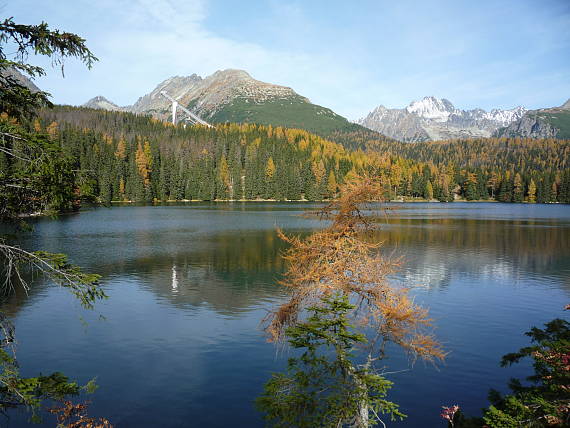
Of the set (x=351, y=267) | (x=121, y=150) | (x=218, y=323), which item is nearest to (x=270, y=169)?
(x=121, y=150)

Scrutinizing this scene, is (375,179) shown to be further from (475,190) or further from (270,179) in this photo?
(475,190)

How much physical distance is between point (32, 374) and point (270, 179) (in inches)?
6001

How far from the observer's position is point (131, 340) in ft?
66.2

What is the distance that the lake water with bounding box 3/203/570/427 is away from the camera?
A: 1483 cm

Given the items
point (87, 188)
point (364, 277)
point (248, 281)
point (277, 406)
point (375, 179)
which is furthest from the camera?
point (248, 281)

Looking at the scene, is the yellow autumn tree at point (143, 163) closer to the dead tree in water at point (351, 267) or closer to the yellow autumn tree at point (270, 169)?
the yellow autumn tree at point (270, 169)

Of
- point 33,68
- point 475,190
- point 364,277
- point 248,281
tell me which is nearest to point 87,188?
point 33,68

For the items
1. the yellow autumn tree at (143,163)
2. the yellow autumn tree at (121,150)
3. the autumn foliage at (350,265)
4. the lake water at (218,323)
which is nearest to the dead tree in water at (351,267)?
the autumn foliage at (350,265)

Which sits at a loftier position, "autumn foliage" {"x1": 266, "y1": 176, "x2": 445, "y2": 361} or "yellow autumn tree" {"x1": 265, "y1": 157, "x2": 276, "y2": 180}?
"yellow autumn tree" {"x1": 265, "y1": 157, "x2": 276, "y2": 180}

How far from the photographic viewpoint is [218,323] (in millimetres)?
22609

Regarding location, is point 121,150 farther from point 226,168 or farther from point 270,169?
point 270,169

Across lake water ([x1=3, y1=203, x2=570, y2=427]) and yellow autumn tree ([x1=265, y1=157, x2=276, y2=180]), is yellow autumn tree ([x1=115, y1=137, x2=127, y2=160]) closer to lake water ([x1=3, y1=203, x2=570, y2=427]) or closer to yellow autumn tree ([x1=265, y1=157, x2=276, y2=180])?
yellow autumn tree ([x1=265, y1=157, x2=276, y2=180])

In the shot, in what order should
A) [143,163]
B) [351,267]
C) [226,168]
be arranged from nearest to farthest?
[351,267] < [143,163] < [226,168]

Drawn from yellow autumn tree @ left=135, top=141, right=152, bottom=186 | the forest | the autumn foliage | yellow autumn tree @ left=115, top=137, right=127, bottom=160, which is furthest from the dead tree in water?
yellow autumn tree @ left=115, top=137, right=127, bottom=160
